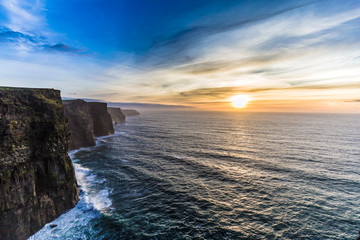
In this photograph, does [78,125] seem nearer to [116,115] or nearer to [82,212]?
[82,212]

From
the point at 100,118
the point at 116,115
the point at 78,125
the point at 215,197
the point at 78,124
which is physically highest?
the point at 100,118

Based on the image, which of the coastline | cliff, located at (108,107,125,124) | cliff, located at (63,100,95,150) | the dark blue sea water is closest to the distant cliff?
cliff, located at (63,100,95,150)

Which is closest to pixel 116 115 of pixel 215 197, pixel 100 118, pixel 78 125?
pixel 100 118

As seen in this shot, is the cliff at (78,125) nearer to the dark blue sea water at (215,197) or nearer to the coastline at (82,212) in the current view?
the dark blue sea water at (215,197)

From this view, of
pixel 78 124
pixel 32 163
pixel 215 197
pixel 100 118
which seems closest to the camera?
pixel 32 163

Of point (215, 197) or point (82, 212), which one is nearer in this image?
point (82, 212)

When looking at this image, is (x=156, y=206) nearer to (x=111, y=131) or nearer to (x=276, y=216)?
(x=276, y=216)
